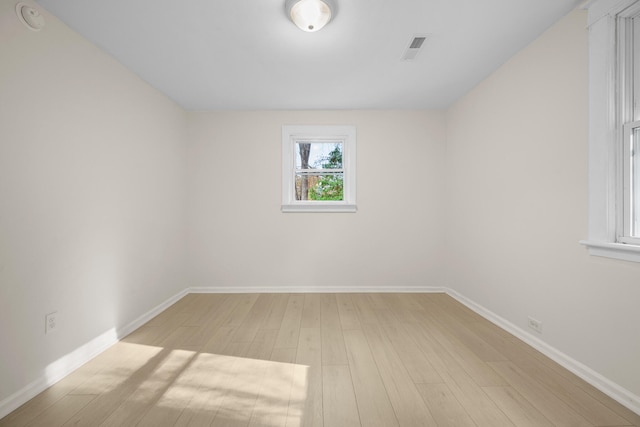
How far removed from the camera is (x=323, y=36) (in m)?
2.24

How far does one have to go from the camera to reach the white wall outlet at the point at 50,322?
1870 mm

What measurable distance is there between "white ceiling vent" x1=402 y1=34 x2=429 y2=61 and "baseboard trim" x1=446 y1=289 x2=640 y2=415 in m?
2.50

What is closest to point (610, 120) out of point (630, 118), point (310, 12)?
point (630, 118)

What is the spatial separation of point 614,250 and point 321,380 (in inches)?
76.1

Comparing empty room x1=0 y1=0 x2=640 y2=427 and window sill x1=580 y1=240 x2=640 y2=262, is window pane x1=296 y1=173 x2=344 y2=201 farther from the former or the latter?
window sill x1=580 y1=240 x2=640 y2=262

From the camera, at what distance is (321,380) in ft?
6.18

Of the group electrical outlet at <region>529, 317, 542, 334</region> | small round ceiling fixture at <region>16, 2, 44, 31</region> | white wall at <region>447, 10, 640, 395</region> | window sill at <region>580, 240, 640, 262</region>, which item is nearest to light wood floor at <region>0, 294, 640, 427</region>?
electrical outlet at <region>529, 317, 542, 334</region>

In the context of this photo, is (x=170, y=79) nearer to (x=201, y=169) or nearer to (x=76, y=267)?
(x=201, y=169)

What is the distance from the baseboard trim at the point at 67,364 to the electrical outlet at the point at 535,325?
343cm

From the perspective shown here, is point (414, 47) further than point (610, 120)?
Yes

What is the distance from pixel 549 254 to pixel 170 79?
3.74 m

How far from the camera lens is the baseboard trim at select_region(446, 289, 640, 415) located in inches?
63.5

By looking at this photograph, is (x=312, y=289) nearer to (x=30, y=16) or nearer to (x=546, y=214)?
(x=546, y=214)

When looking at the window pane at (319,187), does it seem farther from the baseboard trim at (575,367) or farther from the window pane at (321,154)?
the baseboard trim at (575,367)
